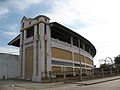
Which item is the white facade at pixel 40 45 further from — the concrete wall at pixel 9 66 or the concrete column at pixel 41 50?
the concrete wall at pixel 9 66

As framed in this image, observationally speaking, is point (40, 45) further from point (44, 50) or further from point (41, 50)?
point (44, 50)

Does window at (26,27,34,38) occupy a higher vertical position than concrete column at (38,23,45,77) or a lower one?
higher

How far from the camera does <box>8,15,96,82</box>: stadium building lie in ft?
96.3

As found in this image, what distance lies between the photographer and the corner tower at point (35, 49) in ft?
95.7

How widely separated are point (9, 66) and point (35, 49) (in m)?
8.38

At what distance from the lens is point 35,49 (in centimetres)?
3056

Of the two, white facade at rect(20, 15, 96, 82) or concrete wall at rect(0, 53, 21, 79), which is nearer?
white facade at rect(20, 15, 96, 82)

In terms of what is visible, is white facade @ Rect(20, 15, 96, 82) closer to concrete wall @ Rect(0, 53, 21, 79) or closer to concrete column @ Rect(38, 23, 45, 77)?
concrete column @ Rect(38, 23, 45, 77)

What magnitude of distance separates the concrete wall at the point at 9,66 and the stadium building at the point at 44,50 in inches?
79.8

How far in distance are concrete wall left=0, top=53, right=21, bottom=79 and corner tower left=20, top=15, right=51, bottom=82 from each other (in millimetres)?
2073

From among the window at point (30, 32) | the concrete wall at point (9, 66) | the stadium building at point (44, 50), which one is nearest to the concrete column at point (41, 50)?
the stadium building at point (44, 50)

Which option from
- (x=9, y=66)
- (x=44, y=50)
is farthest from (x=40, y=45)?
(x=9, y=66)

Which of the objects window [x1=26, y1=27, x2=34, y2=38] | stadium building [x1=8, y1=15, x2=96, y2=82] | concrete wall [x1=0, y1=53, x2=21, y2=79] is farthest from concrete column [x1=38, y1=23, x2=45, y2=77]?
concrete wall [x1=0, y1=53, x2=21, y2=79]

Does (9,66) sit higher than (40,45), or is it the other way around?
(40,45)
